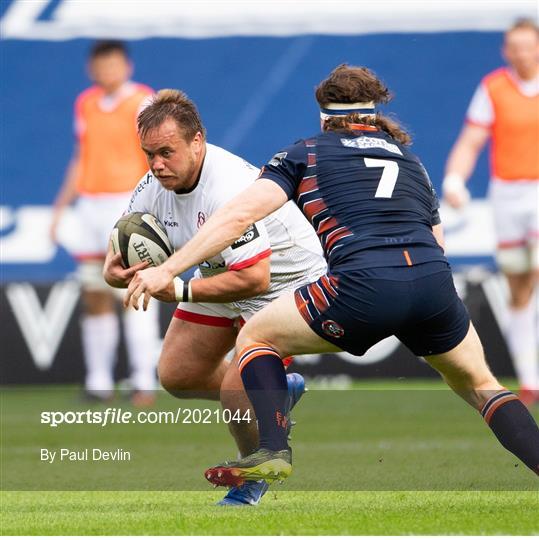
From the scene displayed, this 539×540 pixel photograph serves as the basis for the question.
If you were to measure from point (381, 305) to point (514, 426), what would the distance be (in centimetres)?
86

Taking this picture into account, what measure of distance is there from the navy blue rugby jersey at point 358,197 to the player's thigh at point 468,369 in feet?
1.33

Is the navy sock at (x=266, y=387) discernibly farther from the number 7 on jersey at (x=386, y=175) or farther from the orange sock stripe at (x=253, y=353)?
the number 7 on jersey at (x=386, y=175)

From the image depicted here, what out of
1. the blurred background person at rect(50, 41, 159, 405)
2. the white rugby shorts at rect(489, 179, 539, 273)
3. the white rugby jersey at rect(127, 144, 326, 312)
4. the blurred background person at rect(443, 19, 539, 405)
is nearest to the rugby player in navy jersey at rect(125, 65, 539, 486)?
the white rugby jersey at rect(127, 144, 326, 312)

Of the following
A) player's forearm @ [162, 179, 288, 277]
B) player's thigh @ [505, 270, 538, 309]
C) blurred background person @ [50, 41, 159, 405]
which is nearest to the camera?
player's forearm @ [162, 179, 288, 277]

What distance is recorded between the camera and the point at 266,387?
19.0ft

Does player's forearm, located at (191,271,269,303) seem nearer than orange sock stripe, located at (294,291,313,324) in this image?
No

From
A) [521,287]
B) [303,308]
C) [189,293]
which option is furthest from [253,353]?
[521,287]

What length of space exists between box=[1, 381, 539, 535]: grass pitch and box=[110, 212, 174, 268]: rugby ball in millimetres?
1187

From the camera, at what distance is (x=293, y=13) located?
15914 mm

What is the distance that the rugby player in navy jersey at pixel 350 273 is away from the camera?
565 centimetres

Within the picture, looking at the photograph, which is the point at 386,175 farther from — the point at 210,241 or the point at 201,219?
the point at 201,219

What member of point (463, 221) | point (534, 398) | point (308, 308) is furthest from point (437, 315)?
point (463, 221)

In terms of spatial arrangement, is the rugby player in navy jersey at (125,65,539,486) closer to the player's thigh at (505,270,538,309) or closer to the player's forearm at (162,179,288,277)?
the player's forearm at (162,179,288,277)

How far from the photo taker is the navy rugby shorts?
5609 millimetres
